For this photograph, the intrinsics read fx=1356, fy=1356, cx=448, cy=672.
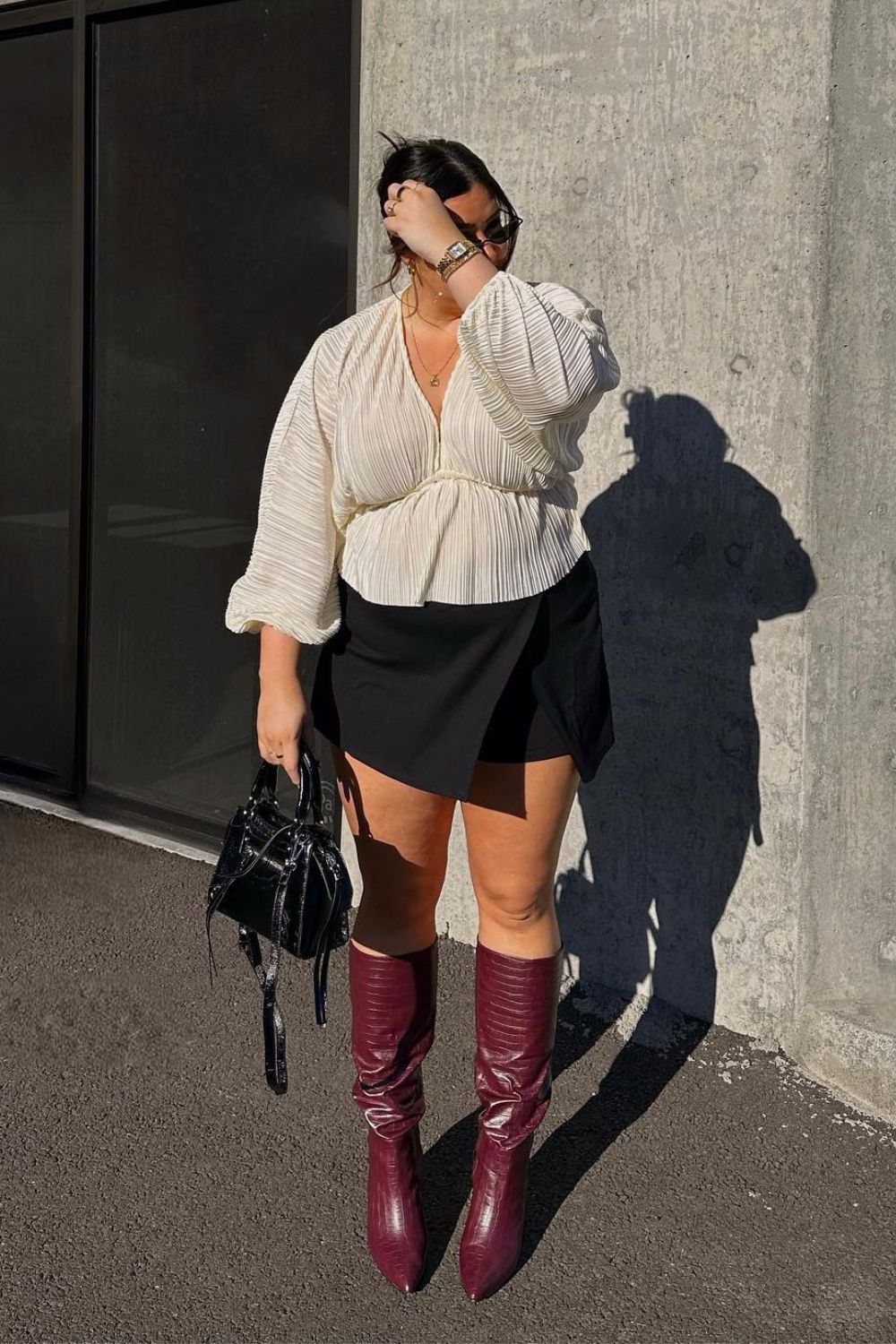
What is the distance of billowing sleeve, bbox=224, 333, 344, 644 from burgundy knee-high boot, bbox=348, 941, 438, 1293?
2.27ft

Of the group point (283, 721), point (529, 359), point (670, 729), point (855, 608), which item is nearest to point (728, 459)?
point (855, 608)

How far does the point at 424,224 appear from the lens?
2.23 metres

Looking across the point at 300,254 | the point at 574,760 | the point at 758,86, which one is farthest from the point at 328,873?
the point at 300,254

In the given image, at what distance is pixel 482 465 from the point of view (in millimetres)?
2375

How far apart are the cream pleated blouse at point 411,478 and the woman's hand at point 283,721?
107mm

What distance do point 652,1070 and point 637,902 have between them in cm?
49

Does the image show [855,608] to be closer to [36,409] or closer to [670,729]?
[670,729]

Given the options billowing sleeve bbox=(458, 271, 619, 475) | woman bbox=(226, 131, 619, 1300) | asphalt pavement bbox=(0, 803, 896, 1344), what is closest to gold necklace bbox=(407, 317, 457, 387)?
woman bbox=(226, 131, 619, 1300)

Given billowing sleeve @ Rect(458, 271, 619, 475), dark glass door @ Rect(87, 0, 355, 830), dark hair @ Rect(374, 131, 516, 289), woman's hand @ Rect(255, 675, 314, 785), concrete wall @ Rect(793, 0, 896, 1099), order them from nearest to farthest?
billowing sleeve @ Rect(458, 271, 619, 475), dark hair @ Rect(374, 131, 516, 289), woman's hand @ Rect(255, 675, 314, 785), concrete wall @ Rect(793, 0, 896, 1099), dark glass door @ Rect(87, 0, 355, 830)

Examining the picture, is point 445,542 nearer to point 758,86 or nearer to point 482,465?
point 482,465

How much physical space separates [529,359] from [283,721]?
802mm

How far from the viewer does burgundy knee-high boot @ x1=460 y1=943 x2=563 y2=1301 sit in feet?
8.66

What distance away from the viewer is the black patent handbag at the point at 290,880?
2417 mm

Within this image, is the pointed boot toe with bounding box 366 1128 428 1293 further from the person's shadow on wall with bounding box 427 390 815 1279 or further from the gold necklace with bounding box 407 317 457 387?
the gold necklace with bounding box 407 317 457 387
